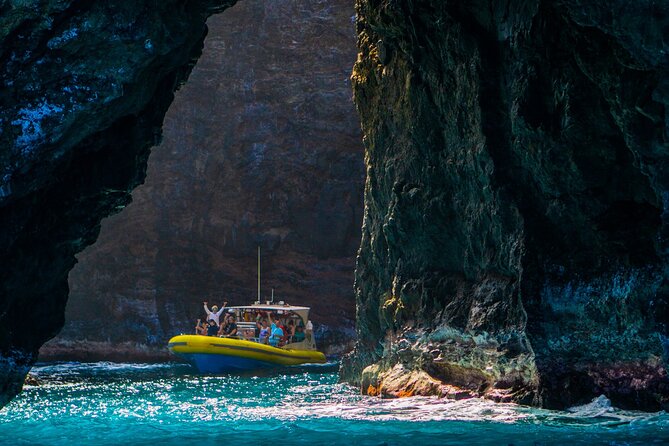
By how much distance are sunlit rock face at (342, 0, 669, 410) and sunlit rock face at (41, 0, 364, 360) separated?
22.1 metres

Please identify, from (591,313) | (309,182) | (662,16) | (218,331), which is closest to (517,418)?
(591,313)

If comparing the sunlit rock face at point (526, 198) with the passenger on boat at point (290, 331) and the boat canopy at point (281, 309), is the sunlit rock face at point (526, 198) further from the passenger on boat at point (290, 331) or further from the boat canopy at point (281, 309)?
the passenger on boat at point (290, 331)

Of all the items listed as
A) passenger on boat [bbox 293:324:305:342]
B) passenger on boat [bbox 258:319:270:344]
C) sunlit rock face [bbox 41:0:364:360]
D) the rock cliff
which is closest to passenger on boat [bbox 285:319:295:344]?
passenger on boat [bbox 293:324:305:342]

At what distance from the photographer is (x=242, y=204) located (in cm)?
4156

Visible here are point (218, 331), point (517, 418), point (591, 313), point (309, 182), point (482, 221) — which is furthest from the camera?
point (309, 182)

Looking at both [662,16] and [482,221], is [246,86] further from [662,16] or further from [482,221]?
[662,16]

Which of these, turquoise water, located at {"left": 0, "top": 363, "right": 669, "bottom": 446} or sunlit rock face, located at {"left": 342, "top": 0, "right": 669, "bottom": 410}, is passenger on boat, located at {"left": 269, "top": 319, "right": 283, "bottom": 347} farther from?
sunlit rock face, located at {"left": 342, "top": 0, "right": 669, "bottom": 410}

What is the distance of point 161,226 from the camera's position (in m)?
41.6

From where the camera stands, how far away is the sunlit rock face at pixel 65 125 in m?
9.24

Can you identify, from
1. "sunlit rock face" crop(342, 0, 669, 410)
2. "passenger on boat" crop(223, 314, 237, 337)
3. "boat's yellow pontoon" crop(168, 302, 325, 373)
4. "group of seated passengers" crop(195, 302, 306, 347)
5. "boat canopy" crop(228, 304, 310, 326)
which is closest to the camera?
"sunlit rock face" crop(342, 0, 669, 410)

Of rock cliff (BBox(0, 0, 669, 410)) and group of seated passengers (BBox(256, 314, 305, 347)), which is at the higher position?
rock cliff (BBox(0, 0, 669, 410))

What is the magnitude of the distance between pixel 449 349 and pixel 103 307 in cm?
2779

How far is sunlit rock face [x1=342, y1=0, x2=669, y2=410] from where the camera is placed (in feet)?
40.0

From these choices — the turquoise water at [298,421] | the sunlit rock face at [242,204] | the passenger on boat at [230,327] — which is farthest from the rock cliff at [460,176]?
the sunlit rock face at [242,204]
